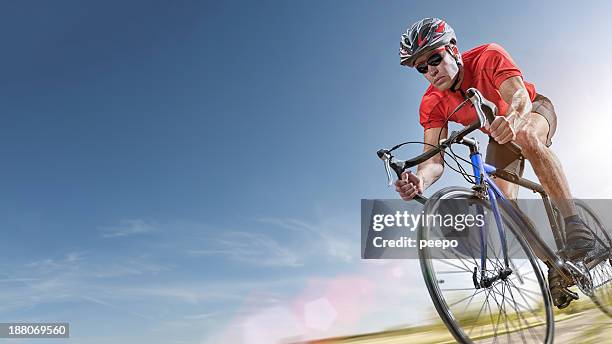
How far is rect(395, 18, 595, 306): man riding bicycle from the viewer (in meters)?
5.95

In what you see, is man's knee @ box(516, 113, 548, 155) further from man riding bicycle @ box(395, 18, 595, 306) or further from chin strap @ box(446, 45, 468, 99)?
chin strap @ box(446, 45, 468, 99)

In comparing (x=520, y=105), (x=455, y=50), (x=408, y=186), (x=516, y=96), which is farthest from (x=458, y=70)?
(x=408, y=186)

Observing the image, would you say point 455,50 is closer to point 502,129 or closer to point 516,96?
point 516,96

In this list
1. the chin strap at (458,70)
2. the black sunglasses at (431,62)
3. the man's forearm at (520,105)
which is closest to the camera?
the man's forearm at (520,105)

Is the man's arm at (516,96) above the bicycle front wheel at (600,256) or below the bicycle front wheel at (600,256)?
above

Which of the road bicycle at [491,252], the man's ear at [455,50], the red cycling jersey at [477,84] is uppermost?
the man's ear at [455,50]

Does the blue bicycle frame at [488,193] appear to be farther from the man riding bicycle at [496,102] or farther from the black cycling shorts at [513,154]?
the black cycling shorts at [513,154]

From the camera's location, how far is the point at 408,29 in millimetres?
6359

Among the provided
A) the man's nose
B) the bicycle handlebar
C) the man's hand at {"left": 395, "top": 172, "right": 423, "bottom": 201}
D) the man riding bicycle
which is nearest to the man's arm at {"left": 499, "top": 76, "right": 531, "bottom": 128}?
the man riding bicycle

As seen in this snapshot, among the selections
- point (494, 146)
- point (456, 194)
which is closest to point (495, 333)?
point (456, 194)

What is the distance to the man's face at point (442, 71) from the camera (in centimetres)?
634

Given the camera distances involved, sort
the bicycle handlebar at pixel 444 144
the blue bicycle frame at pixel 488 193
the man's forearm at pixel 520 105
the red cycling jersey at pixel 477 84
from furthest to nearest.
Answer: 1. the red cycling jersey at pixel 477 84
2. the man's forearm at pixel 520 105
3. the blue bicycle frame at pixel 488 193
4. the bicycle handlebar at pixel 444 144

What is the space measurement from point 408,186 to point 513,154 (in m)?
1.87

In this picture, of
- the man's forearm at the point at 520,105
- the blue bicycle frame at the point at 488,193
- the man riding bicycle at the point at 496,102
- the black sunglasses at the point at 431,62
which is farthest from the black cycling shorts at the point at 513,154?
the black sunglasses at the point at 431,62
